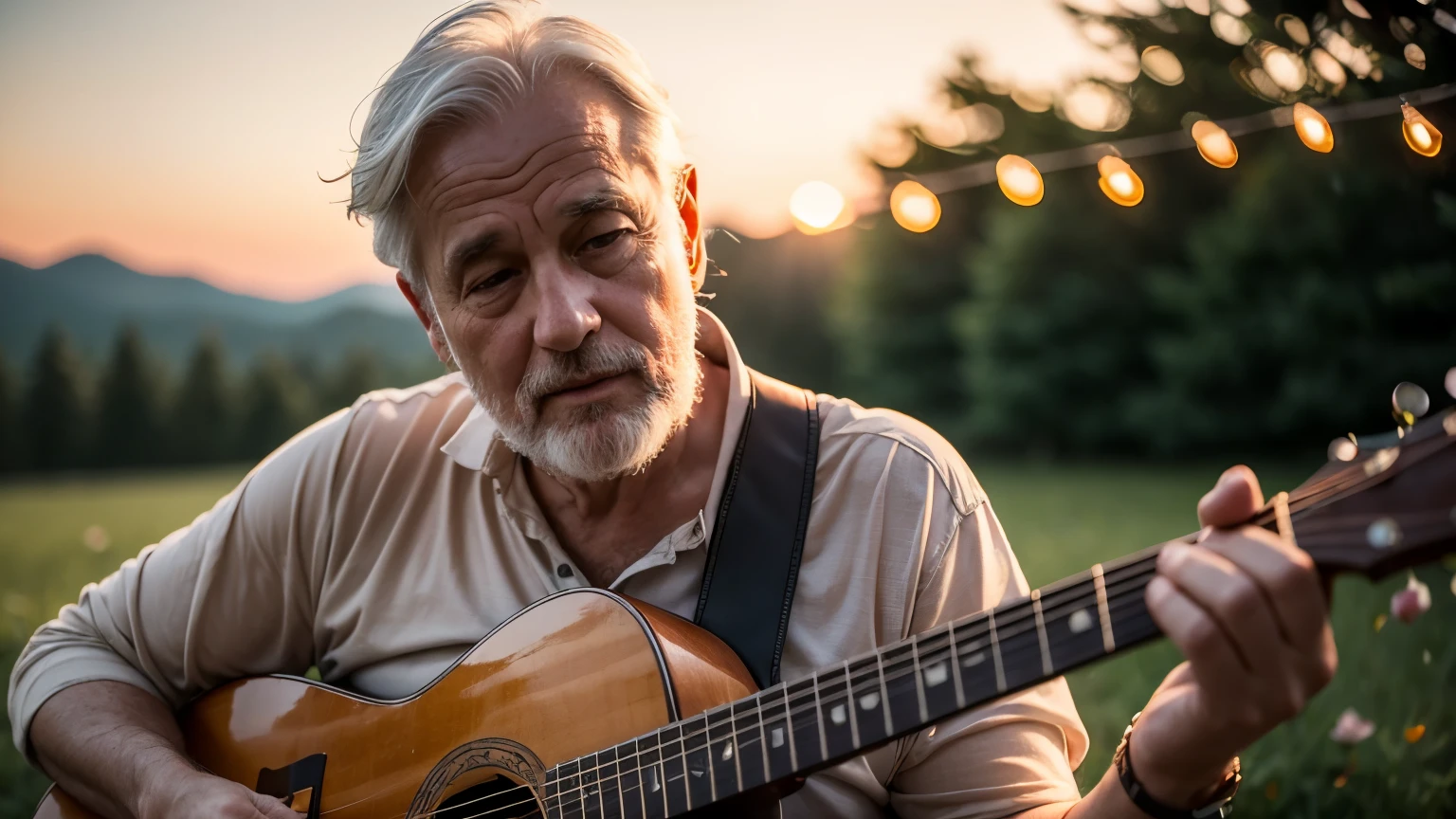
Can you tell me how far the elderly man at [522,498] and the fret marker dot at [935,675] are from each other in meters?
0.35

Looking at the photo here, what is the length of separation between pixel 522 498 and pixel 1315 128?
66.9 inches

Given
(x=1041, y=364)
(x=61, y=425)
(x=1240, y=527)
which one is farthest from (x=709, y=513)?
(x=1041, y=364)

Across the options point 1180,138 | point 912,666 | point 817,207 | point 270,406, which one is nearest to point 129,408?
point 270,406

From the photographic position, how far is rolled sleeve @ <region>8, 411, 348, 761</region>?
230 cm

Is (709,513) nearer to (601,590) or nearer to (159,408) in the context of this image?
(601,590)

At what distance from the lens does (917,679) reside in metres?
1.33

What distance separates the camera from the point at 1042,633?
1241 millimetres

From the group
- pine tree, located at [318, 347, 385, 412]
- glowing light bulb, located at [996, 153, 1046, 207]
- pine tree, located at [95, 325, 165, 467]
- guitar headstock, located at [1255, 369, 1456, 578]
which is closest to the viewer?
guitar headstock, located at [1255, 369, 1456, 578]

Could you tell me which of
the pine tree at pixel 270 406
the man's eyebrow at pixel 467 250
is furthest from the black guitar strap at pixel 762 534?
the pine tree at pixel 270 406

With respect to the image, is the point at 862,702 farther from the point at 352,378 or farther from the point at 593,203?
the point at 352,378

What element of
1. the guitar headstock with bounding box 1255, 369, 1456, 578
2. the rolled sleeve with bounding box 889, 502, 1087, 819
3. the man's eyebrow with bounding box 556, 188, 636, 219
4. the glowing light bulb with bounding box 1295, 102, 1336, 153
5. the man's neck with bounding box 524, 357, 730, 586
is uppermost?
the man's eyebrow with bounding box 556, 188, 636, 219

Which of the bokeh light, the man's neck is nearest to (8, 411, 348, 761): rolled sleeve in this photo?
the man's neck

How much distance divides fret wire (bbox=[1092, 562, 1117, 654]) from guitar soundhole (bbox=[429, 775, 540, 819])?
0.96 metres

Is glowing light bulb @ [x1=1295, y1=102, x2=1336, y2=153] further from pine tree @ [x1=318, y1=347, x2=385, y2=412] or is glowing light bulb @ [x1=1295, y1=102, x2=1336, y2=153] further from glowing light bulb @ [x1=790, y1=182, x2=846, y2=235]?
pine tree @ [x1=318, y1=347, x2=385, y2=412]
